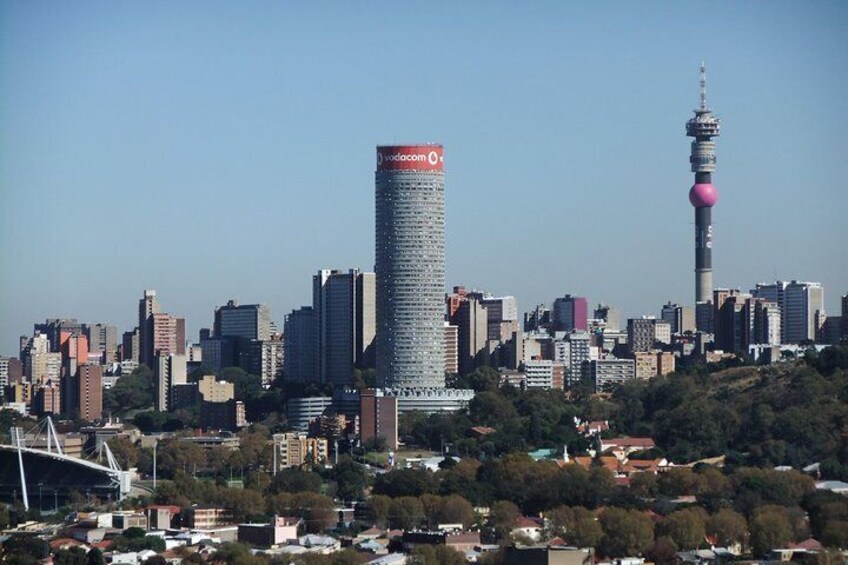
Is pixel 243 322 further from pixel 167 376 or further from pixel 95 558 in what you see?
pixel 95 558

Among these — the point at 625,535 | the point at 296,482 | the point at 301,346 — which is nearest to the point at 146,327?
the point at 301,346

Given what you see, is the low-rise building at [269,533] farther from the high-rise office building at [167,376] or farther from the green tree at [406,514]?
the high-rise office building at [167,376]

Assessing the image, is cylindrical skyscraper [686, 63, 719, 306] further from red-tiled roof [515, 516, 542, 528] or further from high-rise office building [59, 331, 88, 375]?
red-tiled roof [515, 516, 542, 528]

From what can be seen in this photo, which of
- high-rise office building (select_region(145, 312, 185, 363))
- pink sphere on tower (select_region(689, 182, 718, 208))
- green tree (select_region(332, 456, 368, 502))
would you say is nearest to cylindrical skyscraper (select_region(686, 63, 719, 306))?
pink sphere on tower (select_region(689, 182, 718, 208))

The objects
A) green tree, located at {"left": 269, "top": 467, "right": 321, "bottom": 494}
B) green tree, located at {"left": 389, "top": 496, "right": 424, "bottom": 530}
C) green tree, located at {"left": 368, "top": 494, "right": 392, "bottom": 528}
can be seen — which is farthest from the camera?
green tree, located at {"left": 269, "top": 467, "right": 321, "bottom": 494}

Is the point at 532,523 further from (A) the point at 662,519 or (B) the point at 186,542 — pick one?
(B) the point at 186,542

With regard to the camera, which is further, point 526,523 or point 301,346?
point 301,346
